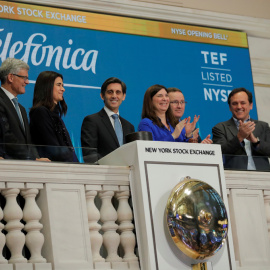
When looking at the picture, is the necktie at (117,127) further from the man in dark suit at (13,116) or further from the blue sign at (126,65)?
the blue sign at (126,65)

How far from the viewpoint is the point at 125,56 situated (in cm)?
734

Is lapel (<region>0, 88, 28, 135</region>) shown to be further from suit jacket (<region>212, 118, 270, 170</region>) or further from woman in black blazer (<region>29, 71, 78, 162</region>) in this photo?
suit jacket (<region>212, 118, 270, 170</region>)

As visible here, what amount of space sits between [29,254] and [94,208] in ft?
1.36

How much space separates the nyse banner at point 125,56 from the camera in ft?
21.9

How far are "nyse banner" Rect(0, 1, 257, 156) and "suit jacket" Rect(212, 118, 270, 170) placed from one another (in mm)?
1879

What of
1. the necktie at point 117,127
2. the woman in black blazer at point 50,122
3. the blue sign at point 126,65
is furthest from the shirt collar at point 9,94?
the blue sign at point 126,65

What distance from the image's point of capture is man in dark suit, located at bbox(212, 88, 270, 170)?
4285 millimetres

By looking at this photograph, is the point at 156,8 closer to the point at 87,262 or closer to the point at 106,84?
the point at 106,84

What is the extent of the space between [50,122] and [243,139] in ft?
5.22

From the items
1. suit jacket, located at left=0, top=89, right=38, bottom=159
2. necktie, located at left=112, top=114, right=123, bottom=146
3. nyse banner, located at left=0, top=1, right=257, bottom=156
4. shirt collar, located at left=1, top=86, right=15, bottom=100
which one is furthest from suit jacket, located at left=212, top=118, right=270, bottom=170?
nyse banner, located at left=0, top=1, right=257, bottom=156

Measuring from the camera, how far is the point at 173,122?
4.81 meters

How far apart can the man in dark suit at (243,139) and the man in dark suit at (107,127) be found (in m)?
0.74

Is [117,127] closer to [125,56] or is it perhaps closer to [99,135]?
[99,135]

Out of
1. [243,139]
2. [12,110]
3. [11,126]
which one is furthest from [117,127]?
[11,126]
